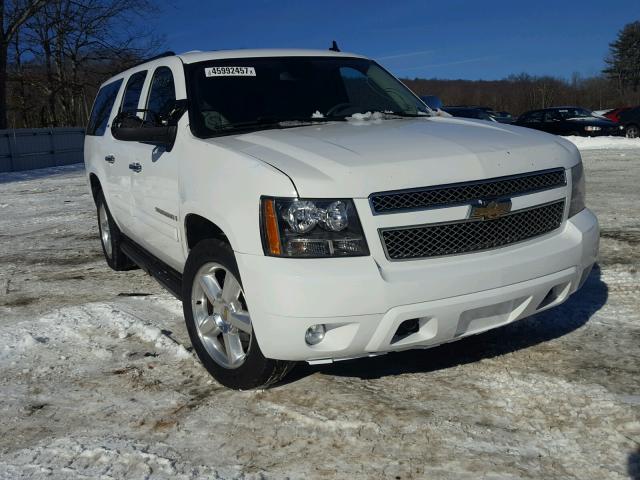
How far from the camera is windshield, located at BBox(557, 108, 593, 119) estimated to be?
24.1 meters

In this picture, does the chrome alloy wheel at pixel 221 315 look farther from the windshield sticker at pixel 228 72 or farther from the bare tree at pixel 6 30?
the bare tree at pixel 6 30

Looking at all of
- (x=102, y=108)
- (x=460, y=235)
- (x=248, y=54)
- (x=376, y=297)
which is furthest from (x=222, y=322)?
(x=102, y=108)

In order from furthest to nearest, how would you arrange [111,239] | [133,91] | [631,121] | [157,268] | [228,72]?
[631,121], [111,239], [133,91], [157,268], [228,72]

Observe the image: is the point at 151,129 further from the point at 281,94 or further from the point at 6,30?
the point at 6,30

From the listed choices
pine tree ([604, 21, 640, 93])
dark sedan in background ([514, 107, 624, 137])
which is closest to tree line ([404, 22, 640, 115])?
pine tree ([604, 21, 640, 93])

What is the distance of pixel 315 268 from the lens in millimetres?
2732

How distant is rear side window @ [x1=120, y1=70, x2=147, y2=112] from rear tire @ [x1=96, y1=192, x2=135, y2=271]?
1.04 meters

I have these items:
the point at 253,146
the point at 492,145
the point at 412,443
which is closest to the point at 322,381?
the point at 412,443

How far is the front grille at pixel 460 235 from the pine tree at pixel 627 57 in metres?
109

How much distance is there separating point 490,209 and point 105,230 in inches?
176

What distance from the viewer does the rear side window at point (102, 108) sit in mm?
5758

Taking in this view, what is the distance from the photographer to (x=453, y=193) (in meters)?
2.89

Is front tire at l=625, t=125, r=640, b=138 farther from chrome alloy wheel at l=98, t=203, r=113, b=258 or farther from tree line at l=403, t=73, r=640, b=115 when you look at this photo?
tree line at l=403, t=73, r=640, b=115

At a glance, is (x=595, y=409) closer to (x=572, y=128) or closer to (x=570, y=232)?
(x=570, y=232)
